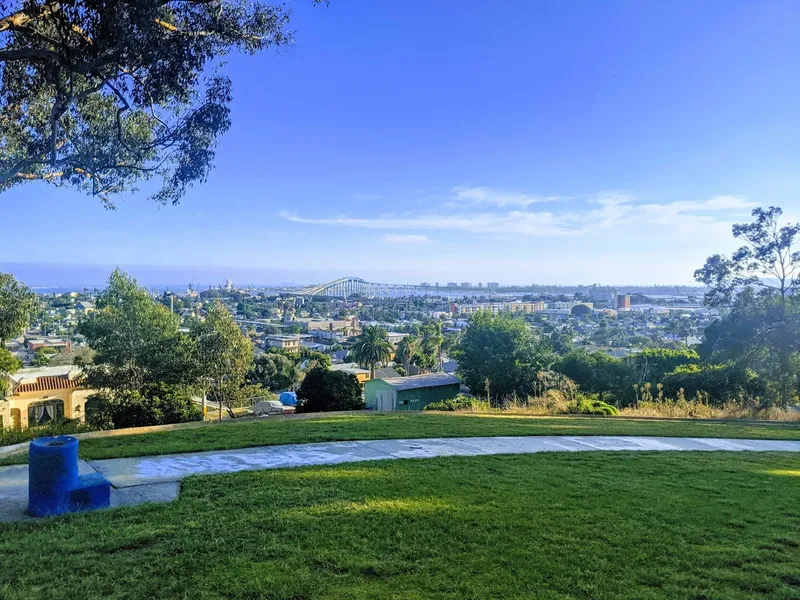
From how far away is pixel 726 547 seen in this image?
4.38 metres

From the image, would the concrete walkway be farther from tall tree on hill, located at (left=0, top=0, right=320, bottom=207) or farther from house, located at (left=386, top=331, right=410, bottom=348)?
house, located at (left=386, top=331, right=410, bottom=348)

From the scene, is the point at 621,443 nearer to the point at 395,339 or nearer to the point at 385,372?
the point at 385,372

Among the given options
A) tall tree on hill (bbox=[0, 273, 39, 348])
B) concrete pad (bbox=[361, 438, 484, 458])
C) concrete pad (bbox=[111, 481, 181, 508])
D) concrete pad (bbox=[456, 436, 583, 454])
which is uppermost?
tall tree on hill (bbox=[0, 273, 39, 348])

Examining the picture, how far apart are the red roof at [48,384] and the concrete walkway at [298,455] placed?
2655 cm

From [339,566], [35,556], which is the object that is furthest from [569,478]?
[35,556]

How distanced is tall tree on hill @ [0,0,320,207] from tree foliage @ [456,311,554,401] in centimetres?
2292

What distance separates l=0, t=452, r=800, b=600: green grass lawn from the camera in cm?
354

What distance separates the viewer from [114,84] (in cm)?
790

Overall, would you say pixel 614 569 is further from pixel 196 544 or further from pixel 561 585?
pixel 196 544

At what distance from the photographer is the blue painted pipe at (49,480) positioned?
16.4 feet

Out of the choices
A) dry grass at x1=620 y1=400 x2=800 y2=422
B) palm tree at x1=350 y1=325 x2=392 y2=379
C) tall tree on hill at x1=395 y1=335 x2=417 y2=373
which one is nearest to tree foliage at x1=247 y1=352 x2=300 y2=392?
palm tree at x1=350 y1=325 x2=392 y2=379

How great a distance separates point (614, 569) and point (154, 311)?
20764 mm

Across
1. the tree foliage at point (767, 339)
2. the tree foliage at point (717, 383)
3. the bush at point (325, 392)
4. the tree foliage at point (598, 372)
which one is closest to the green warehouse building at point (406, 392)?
the tree foliage at point (598, 372)

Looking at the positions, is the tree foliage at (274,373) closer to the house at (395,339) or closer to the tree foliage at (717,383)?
the house at (395,339)
